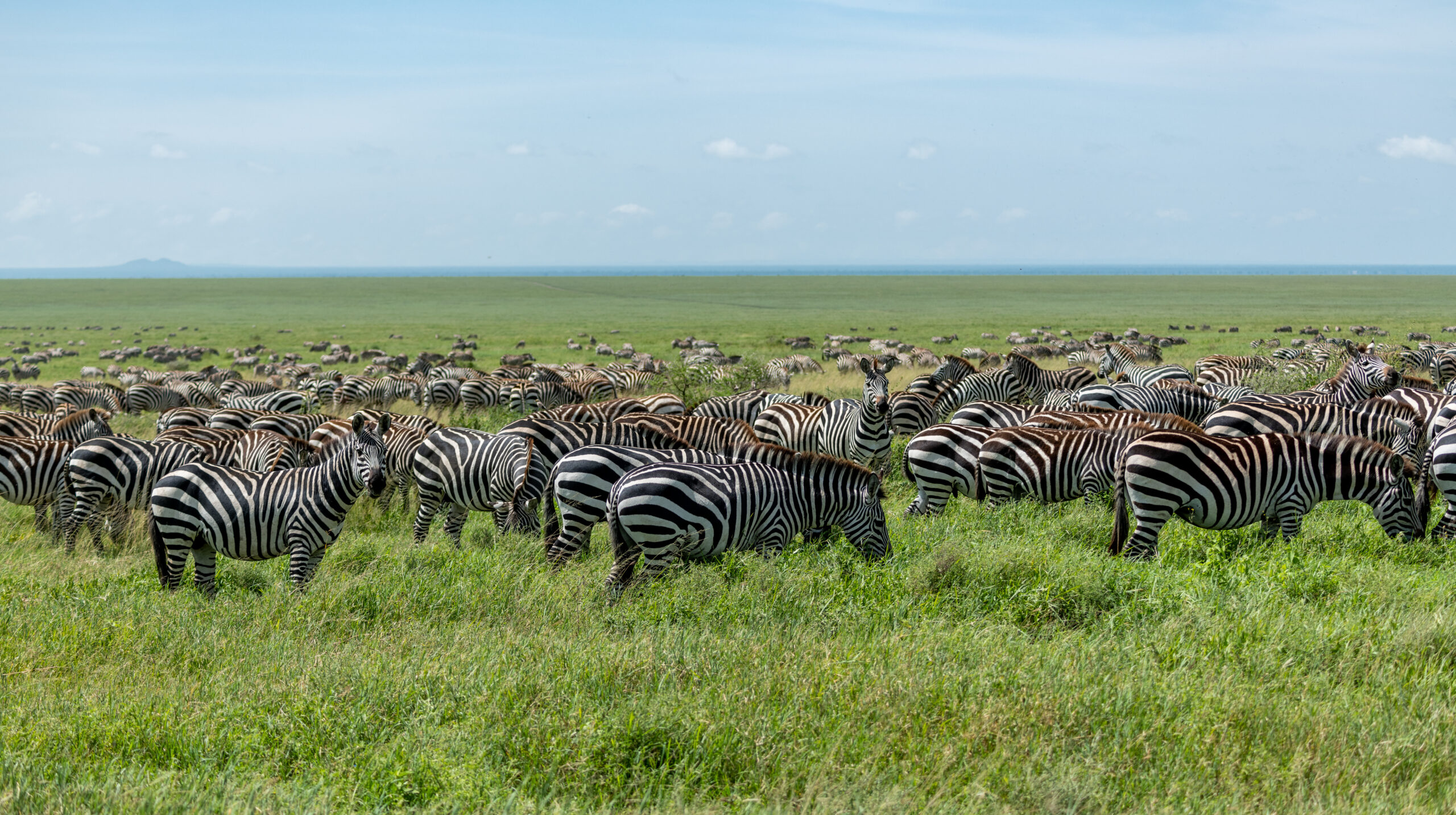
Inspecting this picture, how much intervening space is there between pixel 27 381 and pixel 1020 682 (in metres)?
40.0

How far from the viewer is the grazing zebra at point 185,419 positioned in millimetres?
14984

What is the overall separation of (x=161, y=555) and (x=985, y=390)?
587 inches

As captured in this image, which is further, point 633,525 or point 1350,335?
point 1350,335

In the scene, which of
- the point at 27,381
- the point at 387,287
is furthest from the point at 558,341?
the point at 387,287

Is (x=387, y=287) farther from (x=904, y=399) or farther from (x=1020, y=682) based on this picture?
(x=1020, y=682)

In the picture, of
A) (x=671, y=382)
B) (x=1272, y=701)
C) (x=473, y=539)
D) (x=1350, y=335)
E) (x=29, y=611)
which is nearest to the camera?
(x=1272, y=701)

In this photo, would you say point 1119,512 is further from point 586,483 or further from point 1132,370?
point 1132,370

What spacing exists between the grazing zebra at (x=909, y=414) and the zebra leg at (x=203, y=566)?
10.5m

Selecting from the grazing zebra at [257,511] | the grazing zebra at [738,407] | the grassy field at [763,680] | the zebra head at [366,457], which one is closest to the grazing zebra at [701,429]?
the grassy field at [763,680]

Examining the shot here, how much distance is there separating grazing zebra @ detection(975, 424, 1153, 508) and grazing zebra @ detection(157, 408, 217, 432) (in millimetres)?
11249

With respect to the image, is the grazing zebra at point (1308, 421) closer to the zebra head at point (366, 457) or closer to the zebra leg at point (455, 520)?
the zebra leg at point (455, 520)

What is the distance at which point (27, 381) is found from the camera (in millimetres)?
35594

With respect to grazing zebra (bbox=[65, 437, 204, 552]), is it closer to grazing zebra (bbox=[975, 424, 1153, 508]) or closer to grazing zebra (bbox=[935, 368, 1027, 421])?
grazing zebra (bbox=[975, 424, 1153, 508])

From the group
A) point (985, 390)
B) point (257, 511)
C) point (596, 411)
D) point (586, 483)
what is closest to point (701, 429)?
point (596, 411)
